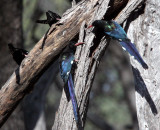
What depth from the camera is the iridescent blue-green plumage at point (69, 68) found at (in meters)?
3.85

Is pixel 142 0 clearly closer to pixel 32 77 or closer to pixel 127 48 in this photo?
pixel 127 48

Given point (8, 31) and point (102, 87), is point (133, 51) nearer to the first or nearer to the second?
point (8, 31)

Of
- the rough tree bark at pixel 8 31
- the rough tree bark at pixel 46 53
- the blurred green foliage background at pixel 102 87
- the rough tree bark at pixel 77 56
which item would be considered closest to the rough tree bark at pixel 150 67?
the rough tree bark at pixel 77 56

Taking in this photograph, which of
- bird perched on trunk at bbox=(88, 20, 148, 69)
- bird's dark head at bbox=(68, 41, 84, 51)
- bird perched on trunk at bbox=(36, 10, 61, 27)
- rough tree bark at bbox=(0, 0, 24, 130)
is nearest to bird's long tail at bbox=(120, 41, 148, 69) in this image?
bird perched on trunk at bbox=(88, 20, 148, 69)

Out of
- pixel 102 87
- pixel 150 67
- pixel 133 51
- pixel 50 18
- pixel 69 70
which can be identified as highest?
pixel 50 18

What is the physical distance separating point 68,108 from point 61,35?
0.96 meters

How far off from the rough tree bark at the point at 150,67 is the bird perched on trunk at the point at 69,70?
2.71 feet

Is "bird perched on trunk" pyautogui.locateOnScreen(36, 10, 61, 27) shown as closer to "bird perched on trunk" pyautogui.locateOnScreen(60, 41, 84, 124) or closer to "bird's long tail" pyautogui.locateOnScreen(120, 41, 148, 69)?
"bird perched on trunk" pyautogui.locateOnScreen(60, 41, 84, 124)

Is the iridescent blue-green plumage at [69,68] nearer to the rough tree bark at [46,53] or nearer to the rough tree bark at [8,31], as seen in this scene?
the rough tree bark at [46,53]

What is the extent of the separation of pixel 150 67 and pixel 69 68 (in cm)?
104

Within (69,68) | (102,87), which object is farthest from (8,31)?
(102,87)

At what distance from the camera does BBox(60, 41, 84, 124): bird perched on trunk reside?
385 centimetres

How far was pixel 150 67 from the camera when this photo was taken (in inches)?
159

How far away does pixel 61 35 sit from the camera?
13.7ft
